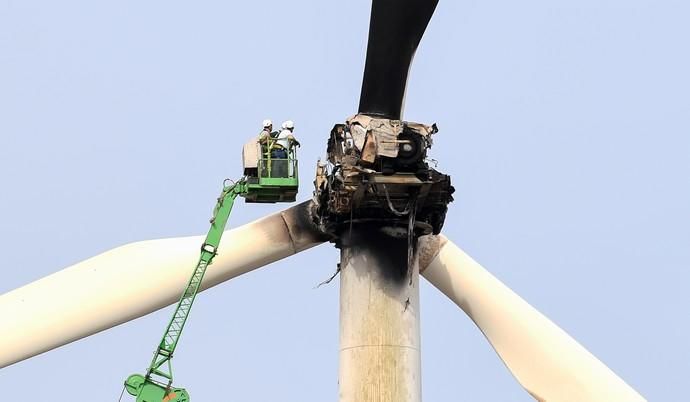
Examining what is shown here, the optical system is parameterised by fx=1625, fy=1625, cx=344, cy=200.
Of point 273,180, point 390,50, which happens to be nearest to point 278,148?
point 273,180

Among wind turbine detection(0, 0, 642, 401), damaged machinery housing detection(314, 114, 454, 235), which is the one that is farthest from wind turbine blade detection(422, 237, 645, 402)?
damaged machinery housing detection(314, 114, 454, 235)

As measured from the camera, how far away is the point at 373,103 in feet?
99.3

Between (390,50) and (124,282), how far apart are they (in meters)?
6.99

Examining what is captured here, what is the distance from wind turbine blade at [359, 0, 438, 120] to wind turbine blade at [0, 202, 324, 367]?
318 centimetres

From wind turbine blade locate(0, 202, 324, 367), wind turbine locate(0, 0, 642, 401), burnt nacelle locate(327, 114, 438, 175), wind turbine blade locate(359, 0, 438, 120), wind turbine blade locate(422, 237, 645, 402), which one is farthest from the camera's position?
wind turbine blade locate(422, 237, 645, 402)

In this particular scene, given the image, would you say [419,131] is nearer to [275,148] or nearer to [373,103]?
[373,103]

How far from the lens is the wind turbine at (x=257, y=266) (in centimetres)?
3109

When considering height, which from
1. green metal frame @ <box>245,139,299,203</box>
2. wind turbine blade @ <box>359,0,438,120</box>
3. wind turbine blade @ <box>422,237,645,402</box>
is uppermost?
wind turbine blade @ <box>359,0,438,120</box>

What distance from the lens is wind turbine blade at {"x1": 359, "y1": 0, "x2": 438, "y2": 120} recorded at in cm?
2884

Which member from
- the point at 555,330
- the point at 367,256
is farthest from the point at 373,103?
the point at 555,330

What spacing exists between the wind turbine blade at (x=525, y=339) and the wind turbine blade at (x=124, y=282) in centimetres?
282

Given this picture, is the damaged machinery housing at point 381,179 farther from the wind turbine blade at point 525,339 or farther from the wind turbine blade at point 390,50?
the wind turbine blade at point 525,339

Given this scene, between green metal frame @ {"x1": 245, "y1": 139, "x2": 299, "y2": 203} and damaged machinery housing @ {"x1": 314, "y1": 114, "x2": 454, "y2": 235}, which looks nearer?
damaged machinery housing @ {"x1": 314, "y1": 114, "x2": 454, "y2": 235}

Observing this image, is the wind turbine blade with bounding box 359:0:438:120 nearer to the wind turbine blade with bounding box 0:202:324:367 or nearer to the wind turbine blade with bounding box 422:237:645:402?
the wind turbine blade with bounding box 0:202:324:367
